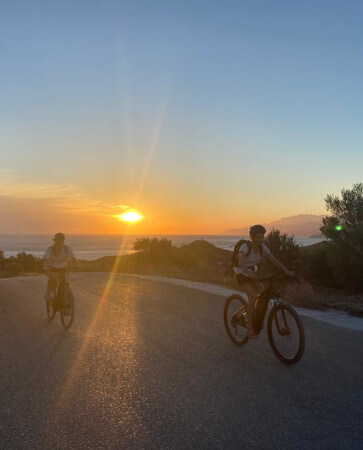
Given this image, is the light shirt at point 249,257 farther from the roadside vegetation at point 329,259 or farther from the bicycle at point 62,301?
the roadside vegetation at point 329,259

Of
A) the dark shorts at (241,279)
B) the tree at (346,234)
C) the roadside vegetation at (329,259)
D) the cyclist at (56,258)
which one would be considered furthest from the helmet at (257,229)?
the tree at (346,234)

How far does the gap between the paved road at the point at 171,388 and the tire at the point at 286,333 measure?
0.17m


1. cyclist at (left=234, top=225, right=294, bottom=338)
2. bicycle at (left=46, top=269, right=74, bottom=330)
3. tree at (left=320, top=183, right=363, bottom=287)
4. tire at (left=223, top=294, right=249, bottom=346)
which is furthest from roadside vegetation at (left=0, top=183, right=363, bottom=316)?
cyclist at (left=234, top=225, right=294, bottom=338)

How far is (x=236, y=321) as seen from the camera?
830 cm

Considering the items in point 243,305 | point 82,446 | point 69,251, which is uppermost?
point 69,251

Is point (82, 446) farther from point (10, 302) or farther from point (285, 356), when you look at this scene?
point (10, 302)

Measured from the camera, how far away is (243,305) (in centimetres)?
838

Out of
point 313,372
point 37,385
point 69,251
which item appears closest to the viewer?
point 37,385

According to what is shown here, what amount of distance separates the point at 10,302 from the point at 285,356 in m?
9.92

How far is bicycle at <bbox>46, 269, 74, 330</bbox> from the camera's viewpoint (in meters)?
9.97

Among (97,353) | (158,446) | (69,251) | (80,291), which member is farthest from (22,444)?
(80,291)

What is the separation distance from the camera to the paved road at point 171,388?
4.38 meters

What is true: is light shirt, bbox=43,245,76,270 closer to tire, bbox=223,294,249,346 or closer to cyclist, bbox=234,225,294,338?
tire, bbox=223,294,249,346

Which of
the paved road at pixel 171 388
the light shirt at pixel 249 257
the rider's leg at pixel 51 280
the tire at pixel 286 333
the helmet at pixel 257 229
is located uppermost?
the helmet at pixel 257 229
